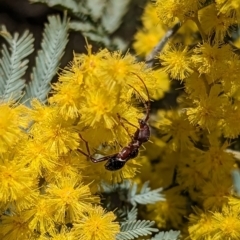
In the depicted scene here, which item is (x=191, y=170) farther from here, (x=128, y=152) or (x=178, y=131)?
(x=128, y=152)

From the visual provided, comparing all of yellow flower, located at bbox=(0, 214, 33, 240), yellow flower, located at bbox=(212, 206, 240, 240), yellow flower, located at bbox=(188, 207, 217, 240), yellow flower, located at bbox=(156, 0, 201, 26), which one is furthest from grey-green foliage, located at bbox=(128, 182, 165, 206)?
yellow flower, located at bbox=(156, 0, 201, 26)

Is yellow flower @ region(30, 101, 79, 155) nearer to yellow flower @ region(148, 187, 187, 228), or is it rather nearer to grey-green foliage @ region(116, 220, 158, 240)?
grey-green foliage @ region(116, 220, 158, 240)

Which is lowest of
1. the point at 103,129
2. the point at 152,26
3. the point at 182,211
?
the point at 182,211

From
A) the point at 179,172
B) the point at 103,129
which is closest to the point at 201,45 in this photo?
the point at 103,129

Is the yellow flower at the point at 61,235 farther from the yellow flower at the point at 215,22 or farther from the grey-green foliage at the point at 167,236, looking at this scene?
the yellow flower at the point at 215,22

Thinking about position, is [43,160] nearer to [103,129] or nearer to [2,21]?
[103,129]

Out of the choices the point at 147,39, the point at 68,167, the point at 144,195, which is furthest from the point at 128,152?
the point at 147,39

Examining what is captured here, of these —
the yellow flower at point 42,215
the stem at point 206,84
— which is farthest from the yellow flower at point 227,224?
the yellow flower at point 42,215
